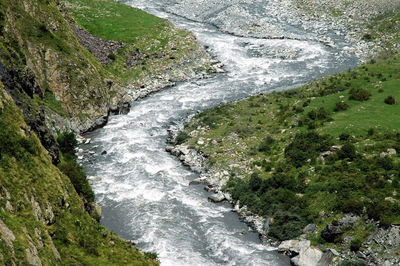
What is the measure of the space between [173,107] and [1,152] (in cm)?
3902

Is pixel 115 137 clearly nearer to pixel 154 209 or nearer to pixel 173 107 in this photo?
pixel 173 107

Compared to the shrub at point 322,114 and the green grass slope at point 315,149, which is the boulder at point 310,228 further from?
the shrub at point 322,114

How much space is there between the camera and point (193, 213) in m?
40.4

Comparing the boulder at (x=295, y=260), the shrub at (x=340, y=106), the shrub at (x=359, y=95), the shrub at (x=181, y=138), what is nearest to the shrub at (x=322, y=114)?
the shrub at (x=340, y=106)

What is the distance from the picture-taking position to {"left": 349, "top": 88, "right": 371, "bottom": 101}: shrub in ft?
173

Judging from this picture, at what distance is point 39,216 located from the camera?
2650 cm

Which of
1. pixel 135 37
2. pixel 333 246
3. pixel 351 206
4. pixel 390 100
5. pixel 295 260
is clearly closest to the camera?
pixel 295 260

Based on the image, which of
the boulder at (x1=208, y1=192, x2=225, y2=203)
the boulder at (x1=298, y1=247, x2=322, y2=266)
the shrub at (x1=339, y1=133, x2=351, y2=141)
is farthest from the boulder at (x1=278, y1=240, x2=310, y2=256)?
the shrub at (x1=339, y1=133, x2=351, y2=141)

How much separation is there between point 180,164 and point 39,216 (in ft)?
80.3

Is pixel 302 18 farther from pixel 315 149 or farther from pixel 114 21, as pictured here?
pixel 315 149

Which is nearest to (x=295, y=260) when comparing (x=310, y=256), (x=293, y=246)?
(x=310, y=256)

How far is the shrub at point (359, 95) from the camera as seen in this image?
173 feet

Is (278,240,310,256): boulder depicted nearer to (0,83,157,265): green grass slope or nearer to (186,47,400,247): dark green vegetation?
(186,47,400,247): dark green vegetation

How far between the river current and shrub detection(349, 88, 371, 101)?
1688 cm
